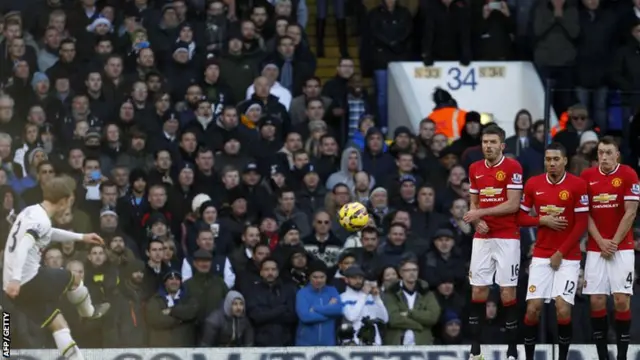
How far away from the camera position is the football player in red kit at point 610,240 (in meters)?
17.9

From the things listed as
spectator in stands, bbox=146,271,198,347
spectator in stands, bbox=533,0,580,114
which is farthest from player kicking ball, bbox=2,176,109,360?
spectator in stands, bbox=533,0,580,114

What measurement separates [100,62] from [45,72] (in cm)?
74

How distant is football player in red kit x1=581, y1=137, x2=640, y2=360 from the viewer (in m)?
17.9

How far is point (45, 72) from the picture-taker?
23.9m

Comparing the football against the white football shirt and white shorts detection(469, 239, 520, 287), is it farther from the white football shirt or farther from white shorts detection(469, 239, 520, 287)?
the white football shirt

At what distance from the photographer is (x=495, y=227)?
1811 centimetres

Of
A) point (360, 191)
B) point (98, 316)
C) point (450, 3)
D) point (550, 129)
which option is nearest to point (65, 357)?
point (98, 316)

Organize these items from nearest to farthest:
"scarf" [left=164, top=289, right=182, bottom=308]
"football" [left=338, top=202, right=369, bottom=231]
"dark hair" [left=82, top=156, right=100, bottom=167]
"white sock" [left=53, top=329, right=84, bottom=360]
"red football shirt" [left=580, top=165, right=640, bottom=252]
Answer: "white sock" [left=53, top=329, right=84, bottom=360] < "red football shirt" [left=580, top=165, right=640, bottom=252] < "football" [left=338, top=202, right=369, bottom=231] < "scarf" [left=164, top=289, right=182, bottom=308] < "dark hair" [left=82, top=156, right=100, bottom=167]

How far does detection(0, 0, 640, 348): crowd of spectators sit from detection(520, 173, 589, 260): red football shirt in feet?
7.96

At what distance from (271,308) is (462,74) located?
233 inches

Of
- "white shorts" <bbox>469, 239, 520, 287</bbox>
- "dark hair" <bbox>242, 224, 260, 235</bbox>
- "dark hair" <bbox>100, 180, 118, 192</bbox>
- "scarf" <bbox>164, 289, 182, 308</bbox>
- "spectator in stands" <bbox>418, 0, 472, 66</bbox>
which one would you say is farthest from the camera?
"spectator in stands" <bbox>418, 0, 472, 66</bbox>

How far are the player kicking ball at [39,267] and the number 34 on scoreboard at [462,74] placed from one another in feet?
27.1

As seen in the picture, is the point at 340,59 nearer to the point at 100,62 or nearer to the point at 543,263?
the point at 100,62

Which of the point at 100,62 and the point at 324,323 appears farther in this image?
the point at 100,62
